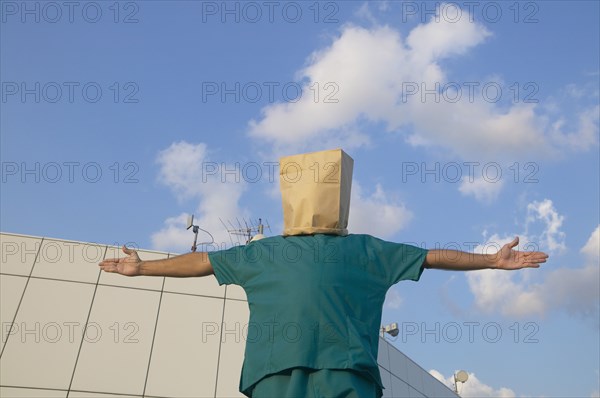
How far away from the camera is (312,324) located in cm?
233

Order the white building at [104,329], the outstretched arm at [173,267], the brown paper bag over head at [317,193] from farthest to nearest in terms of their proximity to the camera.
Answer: the white building at [104,329] → the outstretched arm at [173,267] → the brown paper bag over head at [317,193]

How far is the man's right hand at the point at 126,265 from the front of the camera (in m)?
2.85

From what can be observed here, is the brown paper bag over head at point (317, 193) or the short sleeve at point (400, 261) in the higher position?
the brown paper bag over head at point (317, 193)

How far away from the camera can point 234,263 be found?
8.84 feet

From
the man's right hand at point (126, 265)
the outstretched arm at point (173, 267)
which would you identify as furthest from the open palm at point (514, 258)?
the man's right hand at point (126, 265)

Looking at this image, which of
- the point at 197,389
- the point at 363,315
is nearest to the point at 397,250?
the point at 363,315

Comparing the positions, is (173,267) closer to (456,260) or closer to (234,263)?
(234,263)

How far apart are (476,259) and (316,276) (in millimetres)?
787

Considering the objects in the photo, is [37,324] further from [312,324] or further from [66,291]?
[312,324]

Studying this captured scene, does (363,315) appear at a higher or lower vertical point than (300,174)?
lower

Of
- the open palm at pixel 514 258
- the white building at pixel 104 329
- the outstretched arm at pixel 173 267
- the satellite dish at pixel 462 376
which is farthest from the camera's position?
the satellite dish at pixel 462 376

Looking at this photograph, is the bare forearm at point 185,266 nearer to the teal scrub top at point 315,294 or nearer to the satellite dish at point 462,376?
the teal scrub top at point 315,294

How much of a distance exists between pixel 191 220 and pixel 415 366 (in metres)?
8.14

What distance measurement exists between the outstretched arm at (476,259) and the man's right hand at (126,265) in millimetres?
1513
